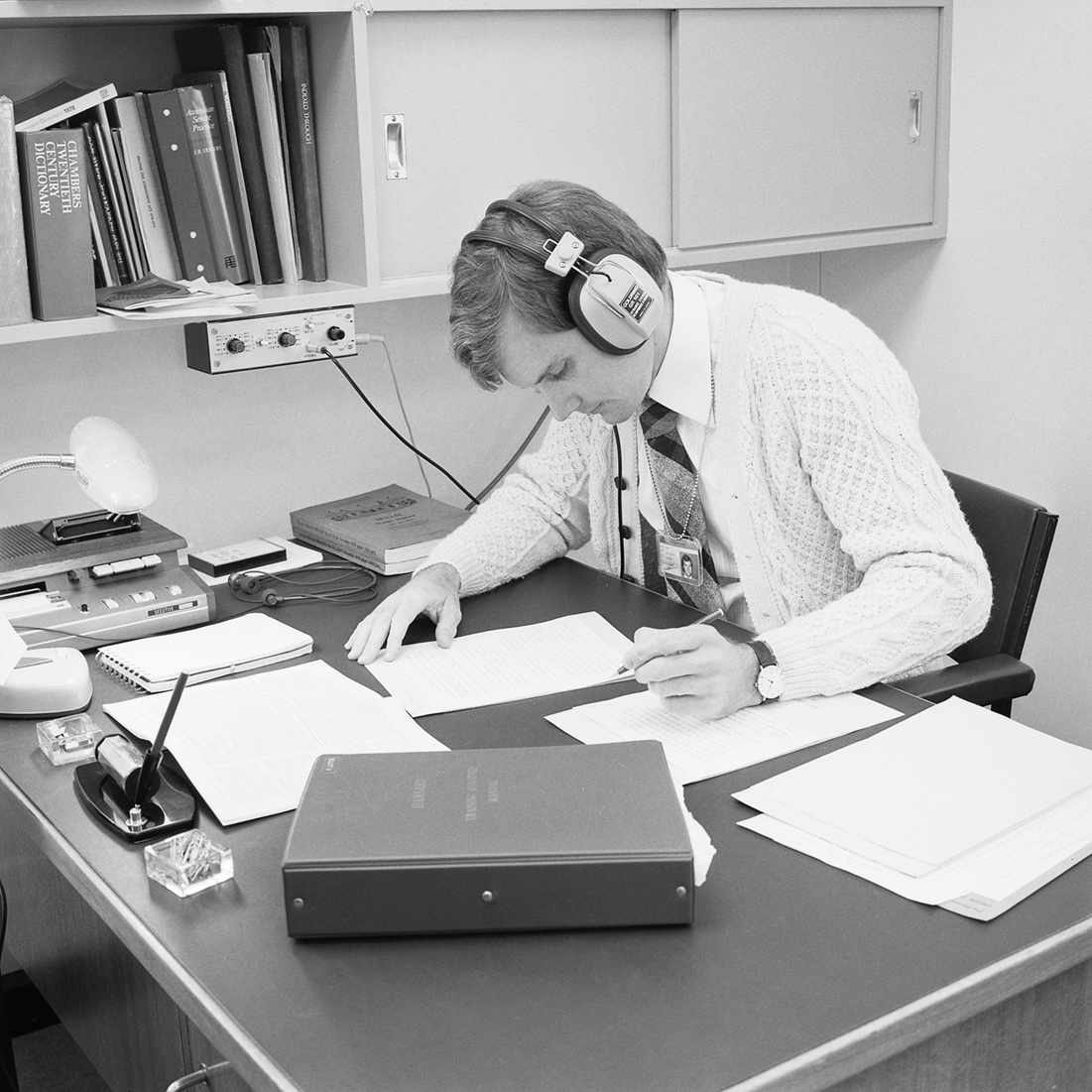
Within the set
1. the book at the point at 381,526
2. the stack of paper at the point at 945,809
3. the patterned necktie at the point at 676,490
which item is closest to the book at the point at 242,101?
the book at the point at 381,526

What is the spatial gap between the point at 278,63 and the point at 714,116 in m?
0.75

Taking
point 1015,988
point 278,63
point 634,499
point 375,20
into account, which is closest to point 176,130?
point 278,63

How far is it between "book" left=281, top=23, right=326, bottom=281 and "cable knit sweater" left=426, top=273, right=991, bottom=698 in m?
0.52

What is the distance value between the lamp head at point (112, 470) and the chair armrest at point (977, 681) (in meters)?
0.91

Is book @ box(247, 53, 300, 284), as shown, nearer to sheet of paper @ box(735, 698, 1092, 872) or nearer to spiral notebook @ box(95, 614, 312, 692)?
spiral notebook @ box(95, 614, 312, 692)

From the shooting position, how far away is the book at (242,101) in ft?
6.42

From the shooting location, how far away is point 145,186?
1939mm

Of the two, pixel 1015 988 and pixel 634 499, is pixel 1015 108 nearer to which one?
pixel 634 499

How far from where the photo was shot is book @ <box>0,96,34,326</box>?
1744 millimetres

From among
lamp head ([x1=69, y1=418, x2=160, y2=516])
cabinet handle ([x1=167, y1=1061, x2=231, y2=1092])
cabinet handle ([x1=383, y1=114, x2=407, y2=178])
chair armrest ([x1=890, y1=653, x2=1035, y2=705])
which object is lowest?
cabinet handle ([x1=167, y1=1061, x2=231, y2=1092])

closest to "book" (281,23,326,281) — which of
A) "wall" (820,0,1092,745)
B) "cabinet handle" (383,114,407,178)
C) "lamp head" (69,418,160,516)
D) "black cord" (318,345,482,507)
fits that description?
"cabinet handle" (383,114,407,178)

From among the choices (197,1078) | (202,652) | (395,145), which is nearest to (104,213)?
(395,145)

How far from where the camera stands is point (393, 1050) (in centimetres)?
94

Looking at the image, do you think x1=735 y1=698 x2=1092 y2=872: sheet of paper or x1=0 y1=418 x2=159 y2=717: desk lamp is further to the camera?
x1=0 y1=418 x2=159 y2=717: desk lamp
